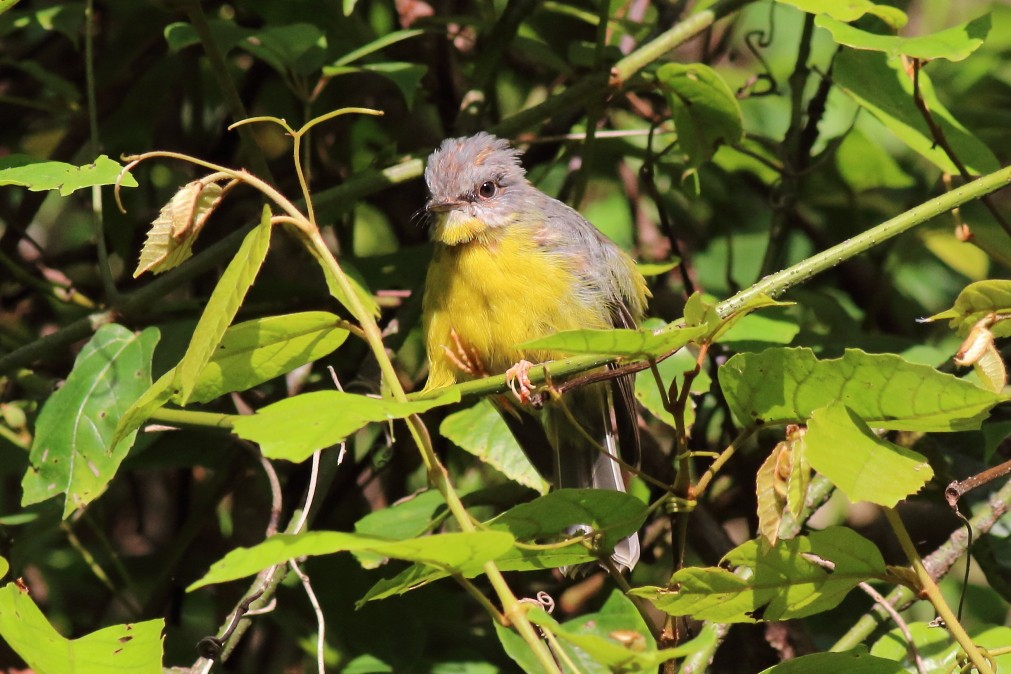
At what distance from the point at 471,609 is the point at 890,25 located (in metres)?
2.53

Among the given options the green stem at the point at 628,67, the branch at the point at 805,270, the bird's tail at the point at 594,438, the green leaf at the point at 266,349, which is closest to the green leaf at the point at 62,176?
the green leaf at the point at 266,349

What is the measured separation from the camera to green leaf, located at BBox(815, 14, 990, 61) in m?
2.83

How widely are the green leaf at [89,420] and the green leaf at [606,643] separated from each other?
1.10 metres

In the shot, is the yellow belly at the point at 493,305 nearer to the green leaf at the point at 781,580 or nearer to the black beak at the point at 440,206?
the black beak at the point at 440,206

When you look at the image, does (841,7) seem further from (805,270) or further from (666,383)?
(666,383)

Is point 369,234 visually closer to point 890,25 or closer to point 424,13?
point 424,13

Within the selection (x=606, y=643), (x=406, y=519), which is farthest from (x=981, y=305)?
(x=406, y=519)

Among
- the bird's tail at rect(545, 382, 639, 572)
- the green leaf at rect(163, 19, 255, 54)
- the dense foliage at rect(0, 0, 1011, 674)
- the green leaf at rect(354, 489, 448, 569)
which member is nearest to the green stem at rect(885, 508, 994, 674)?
the dense foliage at rect(0, 0, 1011, 674)

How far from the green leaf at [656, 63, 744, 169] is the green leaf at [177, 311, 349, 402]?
5.99ft

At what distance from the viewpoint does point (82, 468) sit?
2.97 metres

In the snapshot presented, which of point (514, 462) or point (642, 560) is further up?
point (514, 462)

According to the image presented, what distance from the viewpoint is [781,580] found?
6.98 ft

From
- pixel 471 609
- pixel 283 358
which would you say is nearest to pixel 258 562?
pixel 283 358

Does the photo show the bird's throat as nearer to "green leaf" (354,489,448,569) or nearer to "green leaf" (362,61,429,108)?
"green leaf" (362,61,429,108)
